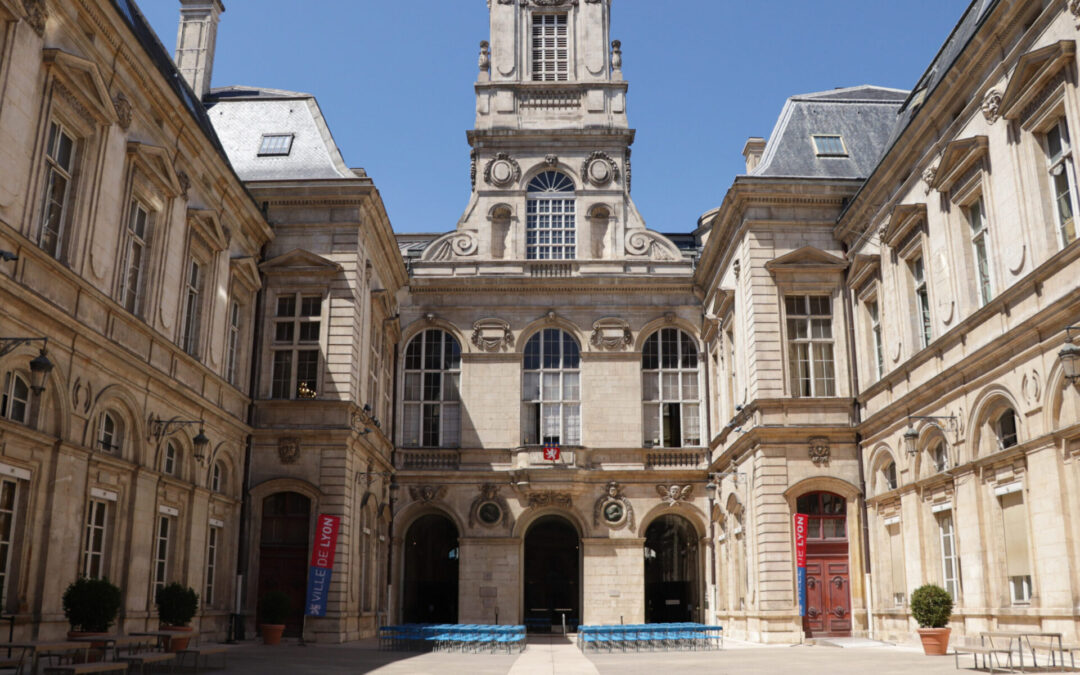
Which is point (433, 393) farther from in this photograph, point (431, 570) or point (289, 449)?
point (289, 449)

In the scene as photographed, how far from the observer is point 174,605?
58.4 ft

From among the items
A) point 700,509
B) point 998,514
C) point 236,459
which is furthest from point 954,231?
point 236,459

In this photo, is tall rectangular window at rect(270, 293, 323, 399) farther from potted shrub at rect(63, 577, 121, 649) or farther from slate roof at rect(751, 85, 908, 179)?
slate roof at rect(751, 85, 908, 179)

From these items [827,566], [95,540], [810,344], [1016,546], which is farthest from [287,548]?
[1016,546]

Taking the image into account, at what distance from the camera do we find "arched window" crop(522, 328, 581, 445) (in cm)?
3278

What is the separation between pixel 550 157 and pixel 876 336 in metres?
14.3

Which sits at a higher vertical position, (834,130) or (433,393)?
(834,130)

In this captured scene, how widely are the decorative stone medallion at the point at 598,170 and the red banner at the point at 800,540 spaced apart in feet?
49.4

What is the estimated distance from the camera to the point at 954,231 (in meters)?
19.2

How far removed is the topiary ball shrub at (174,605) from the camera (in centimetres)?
1783

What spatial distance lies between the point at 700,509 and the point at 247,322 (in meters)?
15.1

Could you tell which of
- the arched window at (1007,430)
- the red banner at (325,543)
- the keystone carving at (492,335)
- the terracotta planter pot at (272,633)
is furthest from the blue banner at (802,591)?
the keystone carving at (492,335)

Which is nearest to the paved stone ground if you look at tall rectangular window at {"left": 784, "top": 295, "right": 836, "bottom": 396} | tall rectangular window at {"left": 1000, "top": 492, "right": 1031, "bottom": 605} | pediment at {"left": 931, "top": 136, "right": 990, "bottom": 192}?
tall rectangular window at {"left": 1000, "top": 492, "right": 1031, "bottom": 605}

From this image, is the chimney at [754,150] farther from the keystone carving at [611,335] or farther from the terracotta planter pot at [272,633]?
the terracotta planter pot at [272,633]
